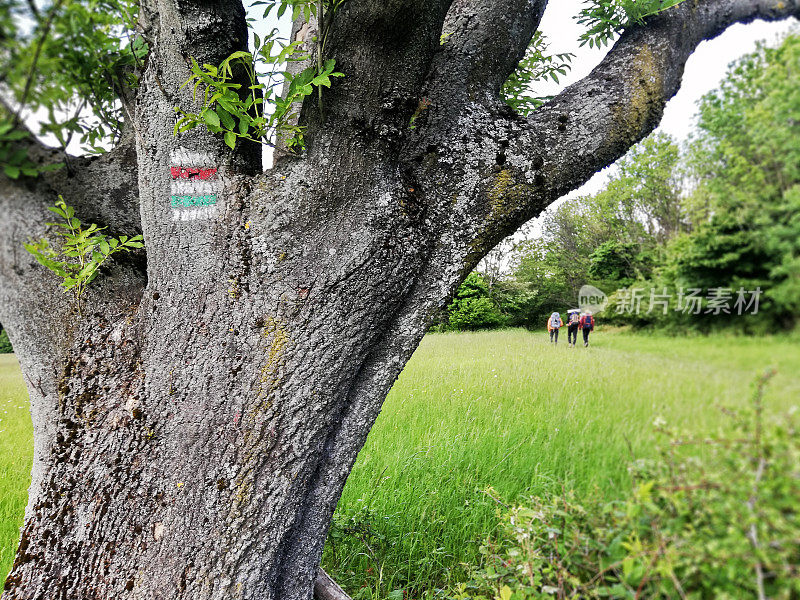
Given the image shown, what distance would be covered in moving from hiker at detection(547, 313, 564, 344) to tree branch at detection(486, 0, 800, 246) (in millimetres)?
408

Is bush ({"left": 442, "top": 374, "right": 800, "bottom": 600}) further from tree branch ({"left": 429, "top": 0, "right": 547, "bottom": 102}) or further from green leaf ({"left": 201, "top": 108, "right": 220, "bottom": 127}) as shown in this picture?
green leaf ({"left": 201, "top": 108, "right": 220, "bottom": 127})

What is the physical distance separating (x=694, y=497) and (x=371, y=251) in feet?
3.89

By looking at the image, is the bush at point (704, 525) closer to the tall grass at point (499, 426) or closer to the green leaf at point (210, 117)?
the tall grass at point (499, 426)

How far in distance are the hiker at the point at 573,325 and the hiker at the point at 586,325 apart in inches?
1.0

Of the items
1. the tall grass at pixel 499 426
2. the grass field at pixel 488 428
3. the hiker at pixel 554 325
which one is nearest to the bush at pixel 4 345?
the grass field at pixel 488 428

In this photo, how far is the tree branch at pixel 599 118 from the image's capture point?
1810mm

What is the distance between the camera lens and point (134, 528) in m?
1.63

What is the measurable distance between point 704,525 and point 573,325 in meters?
0.78

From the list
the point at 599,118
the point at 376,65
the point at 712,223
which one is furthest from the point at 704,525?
the point at 376,65

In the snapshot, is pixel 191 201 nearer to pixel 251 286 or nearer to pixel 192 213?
pixel 192 213

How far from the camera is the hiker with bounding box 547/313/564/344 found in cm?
169

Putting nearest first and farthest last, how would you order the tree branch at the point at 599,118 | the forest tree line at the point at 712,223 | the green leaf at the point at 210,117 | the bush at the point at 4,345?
1. the forest tree line at the point at 712,223
2. the green leaf at the point at 210,117
3. the tree branch at the point at 599,118
4. the bush at the point at 4,345

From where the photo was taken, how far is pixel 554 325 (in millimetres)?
1700

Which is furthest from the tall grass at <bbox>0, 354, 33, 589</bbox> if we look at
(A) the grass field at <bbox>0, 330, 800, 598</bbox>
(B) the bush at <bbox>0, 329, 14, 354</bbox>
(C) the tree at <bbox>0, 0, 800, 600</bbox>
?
(C) the tree at <bbox>0, 0, 800, 600</bbox>
